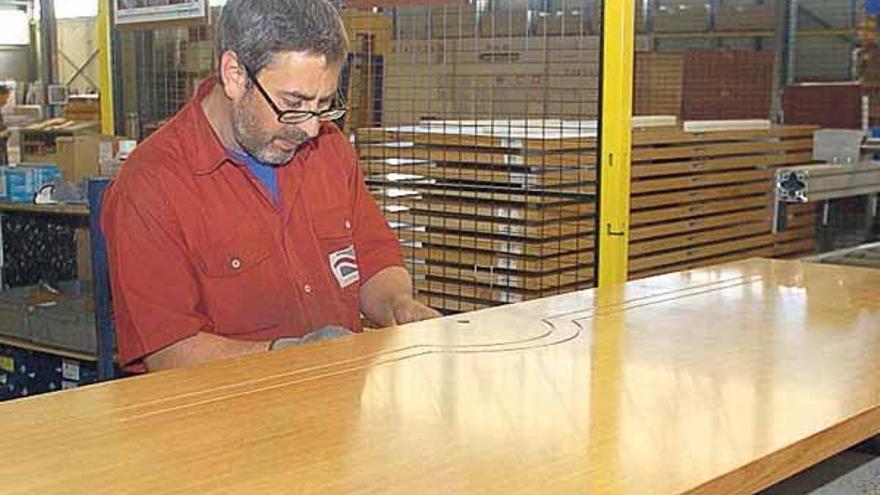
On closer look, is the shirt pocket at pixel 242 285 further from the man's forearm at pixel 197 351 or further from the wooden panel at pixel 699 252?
the wooden panel at pixel 699 252

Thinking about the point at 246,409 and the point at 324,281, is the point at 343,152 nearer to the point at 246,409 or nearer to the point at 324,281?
the point at 324,281

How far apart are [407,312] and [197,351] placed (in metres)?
0.57

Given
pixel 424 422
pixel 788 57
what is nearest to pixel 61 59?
pixel 788 57

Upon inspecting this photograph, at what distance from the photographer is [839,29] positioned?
6.56m

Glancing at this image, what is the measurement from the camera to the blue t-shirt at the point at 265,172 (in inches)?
98.5

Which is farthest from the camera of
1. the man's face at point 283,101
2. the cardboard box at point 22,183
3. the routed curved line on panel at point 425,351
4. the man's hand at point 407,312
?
the cardboard box at point 22,183

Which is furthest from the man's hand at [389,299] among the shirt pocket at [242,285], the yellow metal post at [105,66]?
the yellow metal post at [105,66]

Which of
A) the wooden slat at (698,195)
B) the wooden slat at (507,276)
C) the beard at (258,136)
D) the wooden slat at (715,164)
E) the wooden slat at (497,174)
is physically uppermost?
the beard at (258,136)

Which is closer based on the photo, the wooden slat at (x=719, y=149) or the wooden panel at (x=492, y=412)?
the wooden panel at (x=492, y=412)

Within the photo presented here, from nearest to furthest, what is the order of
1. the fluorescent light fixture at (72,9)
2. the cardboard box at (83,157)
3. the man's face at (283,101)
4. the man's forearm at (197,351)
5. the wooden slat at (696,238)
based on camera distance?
the man's forearm at (197,351) → the man's face at (283,101) → the wooden slat at (696,238) → the cardboard box at (83,157) → the fluorescent light fixture at (72,9)

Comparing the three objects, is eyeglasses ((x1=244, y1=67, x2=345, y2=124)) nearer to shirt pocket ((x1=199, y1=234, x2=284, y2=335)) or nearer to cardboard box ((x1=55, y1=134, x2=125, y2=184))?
shirt pocket ((x1=199, y1=234, x2=284, y2=335))

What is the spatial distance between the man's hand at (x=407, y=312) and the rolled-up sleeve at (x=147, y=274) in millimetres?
493

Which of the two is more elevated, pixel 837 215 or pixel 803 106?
pixel 803 106

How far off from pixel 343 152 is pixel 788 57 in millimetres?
2371
